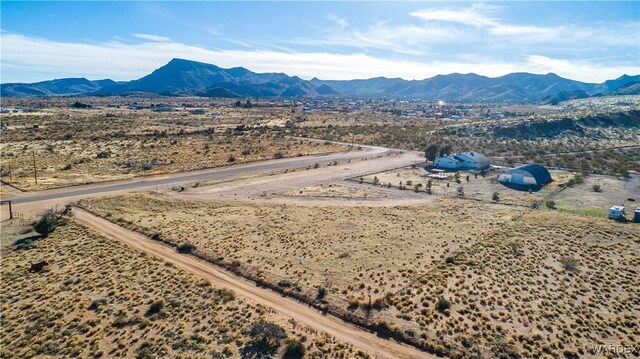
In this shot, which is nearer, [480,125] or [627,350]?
[627,350]

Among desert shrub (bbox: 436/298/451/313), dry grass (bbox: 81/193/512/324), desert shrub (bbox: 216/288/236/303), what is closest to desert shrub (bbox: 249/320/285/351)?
desert shrub (bbox: 216/288/236/303)

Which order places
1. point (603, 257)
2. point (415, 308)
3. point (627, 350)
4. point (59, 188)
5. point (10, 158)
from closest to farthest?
point (627, 350)
point (415, 308)
point (603, 257)
point (59, 188)
point (10, 158)

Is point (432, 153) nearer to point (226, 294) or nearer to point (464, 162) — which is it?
point (464, 162)

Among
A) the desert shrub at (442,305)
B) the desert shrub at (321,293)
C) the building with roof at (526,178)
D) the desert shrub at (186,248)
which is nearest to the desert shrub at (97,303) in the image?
the desert shrub at (186,248)

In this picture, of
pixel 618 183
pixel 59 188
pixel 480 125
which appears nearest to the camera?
pixel 59 188

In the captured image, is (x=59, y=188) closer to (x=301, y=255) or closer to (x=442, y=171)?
(x=301, y=255)

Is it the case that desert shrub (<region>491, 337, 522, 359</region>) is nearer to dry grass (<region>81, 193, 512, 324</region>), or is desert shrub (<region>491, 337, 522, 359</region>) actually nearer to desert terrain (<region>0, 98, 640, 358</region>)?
desert terrain (<region>0, 98, 640, 358</region>)

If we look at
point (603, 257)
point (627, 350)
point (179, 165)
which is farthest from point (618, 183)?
point (179, 165)
